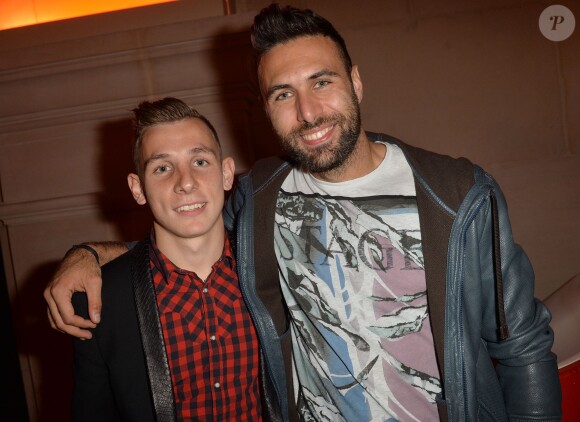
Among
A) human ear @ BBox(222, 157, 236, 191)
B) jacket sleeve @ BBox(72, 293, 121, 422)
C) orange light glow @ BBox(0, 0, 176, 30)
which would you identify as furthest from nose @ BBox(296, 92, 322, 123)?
orange light glow @ BBox(0, 0, 176, 30)

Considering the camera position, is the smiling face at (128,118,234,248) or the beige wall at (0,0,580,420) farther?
the beige wall at (0,0,580,420)

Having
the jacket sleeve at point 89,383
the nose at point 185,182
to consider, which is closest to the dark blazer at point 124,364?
the jacket sleeve at point 89,383

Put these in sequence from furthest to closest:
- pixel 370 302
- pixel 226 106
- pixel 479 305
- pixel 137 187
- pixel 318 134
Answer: pixel 226 106 < pixel 137 187 < pixel 318 134 < pixel 370 302 < pixel 479 305

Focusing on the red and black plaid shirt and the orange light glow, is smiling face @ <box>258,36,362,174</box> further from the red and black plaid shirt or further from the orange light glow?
the orange light glow

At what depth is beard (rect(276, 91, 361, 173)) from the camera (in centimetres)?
165

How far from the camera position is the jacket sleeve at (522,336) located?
58.2 inches

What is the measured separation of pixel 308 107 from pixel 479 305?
928 mm

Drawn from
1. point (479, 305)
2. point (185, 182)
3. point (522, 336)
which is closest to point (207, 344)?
point (185, 182)

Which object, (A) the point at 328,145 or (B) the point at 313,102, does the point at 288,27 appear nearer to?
(B) the point at 313,102

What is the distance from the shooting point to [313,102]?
1.69 m

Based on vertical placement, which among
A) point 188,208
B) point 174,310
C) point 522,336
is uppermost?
point 188,208

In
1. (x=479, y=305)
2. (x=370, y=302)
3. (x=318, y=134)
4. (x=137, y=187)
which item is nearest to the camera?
(x=479, y=305)

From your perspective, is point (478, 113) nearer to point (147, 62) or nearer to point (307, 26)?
point (307, 26)

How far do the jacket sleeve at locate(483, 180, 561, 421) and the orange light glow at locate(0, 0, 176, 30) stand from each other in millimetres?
2525
